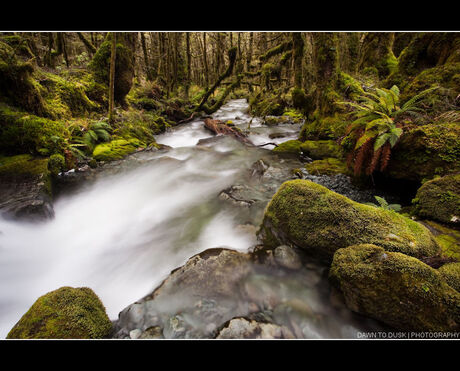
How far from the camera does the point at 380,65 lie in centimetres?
1133

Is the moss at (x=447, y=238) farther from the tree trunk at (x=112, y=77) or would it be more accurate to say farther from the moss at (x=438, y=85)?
the tree trunk at (x=112, y=77)

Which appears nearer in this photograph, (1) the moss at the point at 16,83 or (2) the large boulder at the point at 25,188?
(2) the large boulder at the point at 25,188

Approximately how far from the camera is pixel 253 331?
2146mm

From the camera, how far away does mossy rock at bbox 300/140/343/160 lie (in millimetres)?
6109

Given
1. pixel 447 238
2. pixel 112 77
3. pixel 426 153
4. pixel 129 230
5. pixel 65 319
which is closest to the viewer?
pixel 65 319

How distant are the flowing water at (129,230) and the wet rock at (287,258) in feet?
1.99

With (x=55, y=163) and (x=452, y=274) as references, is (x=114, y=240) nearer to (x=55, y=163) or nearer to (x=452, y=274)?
(x=55, y=163)

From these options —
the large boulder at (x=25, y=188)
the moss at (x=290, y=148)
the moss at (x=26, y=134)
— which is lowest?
the large boulder at (x=25, y=188)

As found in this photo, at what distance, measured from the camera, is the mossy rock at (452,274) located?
190 centimetres

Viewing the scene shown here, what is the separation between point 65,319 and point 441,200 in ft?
16.5

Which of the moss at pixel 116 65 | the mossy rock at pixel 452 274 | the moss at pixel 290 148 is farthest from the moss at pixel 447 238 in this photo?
the moss at pixel 116 65

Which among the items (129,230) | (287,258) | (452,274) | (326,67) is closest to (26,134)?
(129,230)

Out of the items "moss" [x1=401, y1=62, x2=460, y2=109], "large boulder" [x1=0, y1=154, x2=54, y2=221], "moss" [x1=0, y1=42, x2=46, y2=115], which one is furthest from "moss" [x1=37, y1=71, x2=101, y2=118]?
"moss" [x1=401, y1=62, x2=460, y2=109]

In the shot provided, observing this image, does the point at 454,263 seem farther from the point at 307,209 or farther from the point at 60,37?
the point at 60,37
